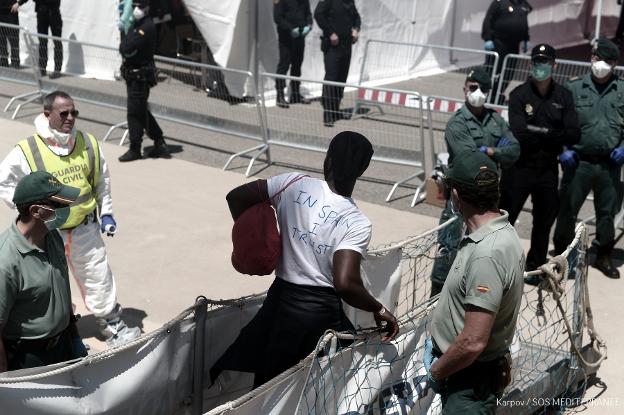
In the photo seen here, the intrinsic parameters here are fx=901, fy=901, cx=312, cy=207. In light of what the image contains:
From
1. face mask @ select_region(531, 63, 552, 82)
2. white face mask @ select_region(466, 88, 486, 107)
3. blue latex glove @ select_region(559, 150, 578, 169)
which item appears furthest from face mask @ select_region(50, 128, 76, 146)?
blue latex glove @ select_region(559, 150, 578, 169)

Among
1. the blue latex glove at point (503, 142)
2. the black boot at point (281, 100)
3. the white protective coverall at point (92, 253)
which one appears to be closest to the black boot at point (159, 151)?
the black boot at point (281, 100)

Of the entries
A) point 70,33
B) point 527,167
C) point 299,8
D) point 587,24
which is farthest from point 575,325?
point 587,24

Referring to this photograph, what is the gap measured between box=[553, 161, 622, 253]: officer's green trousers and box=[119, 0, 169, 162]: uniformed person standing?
5.09 m

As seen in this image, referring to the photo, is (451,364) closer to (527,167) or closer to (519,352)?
(519,352)

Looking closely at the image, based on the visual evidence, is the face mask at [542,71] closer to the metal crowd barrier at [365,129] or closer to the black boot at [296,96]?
the metal crowd barrier at [365,129]

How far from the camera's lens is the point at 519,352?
5484 mm

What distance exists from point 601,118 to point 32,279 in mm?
4937

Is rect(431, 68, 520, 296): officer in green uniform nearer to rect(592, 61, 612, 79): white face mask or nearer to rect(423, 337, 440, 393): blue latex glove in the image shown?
rect(592, 61, 612, 79): white face mask

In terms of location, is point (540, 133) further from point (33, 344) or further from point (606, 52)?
point (33, 344)

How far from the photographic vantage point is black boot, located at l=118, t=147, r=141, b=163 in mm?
10625

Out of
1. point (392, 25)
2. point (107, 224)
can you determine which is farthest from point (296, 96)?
point (107, 224)

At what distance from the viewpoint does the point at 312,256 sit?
4.12m

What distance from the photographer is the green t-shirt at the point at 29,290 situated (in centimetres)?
411

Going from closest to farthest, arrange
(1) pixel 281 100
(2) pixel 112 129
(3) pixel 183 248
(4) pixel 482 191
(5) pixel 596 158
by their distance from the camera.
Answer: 1. (4) pixel 482 191
2. (5) pixel 596 158
3. (3) pixel 183 248
4. (2) pixel 112 129
5. (1) pixel 281 100
